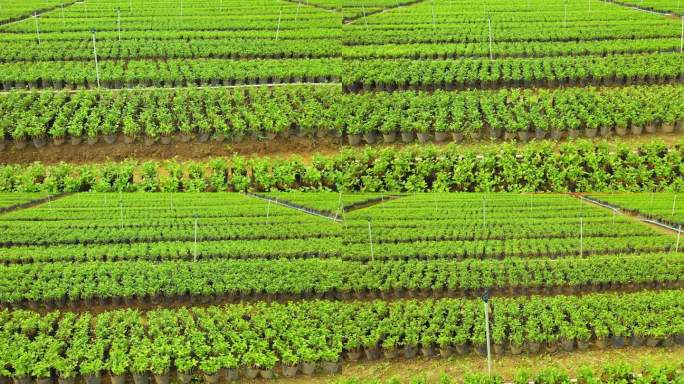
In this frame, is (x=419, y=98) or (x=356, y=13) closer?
(x=419, y=98)

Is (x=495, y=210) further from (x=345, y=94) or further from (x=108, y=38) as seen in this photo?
(x=108, y=38)

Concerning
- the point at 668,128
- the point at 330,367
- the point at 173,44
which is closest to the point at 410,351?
the point at 330,367

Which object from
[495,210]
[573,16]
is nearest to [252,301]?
[495,210]

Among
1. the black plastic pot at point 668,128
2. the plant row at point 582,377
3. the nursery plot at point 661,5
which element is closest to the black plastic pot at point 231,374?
the plant row at point 582,377

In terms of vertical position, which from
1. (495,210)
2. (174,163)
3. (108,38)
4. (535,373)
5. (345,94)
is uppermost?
(108,38)

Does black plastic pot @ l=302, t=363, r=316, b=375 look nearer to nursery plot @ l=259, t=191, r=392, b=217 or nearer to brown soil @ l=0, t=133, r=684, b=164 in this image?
nursery plot @ l=259, t=191, r=392, b=217

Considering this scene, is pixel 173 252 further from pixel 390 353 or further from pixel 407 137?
pixel 407 137

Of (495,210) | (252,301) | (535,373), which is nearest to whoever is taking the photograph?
(535,373)

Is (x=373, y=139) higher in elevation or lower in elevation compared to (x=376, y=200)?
higher

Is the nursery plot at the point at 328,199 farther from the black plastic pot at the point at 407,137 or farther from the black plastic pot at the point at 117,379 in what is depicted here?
the black plastic pot at the point at 117,379
